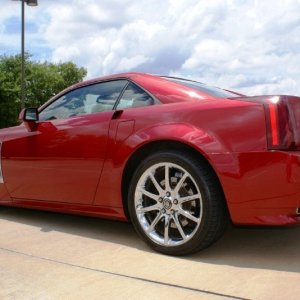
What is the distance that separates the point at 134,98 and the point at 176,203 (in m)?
0.99

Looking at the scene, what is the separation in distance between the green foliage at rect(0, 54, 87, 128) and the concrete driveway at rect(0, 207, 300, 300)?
27.4 meters

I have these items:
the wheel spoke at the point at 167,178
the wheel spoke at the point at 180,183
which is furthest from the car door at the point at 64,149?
the wheel spoke at the point at 180,183

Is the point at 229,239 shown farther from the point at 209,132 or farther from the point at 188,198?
the point at 209,132

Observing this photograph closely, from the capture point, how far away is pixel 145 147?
147 inches

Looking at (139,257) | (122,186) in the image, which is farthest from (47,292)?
(122,186)

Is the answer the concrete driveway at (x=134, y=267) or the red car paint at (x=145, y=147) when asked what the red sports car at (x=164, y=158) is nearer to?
the red car paint at (x=145, y=147)

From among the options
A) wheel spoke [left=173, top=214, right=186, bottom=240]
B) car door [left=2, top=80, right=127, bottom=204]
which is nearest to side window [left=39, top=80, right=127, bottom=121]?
car door [left=2, top=80, right=127, bottom=204]

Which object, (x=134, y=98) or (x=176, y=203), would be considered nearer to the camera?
(x=176, y=203)

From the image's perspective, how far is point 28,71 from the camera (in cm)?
3938

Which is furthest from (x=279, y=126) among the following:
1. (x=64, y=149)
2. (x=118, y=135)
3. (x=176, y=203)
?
(x=64, y=149)

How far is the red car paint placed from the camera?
125 inches

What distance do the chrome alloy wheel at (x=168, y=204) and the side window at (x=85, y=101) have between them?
0.84 meters

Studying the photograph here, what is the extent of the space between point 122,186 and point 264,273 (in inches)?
50.9

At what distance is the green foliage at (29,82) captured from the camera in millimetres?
30625
